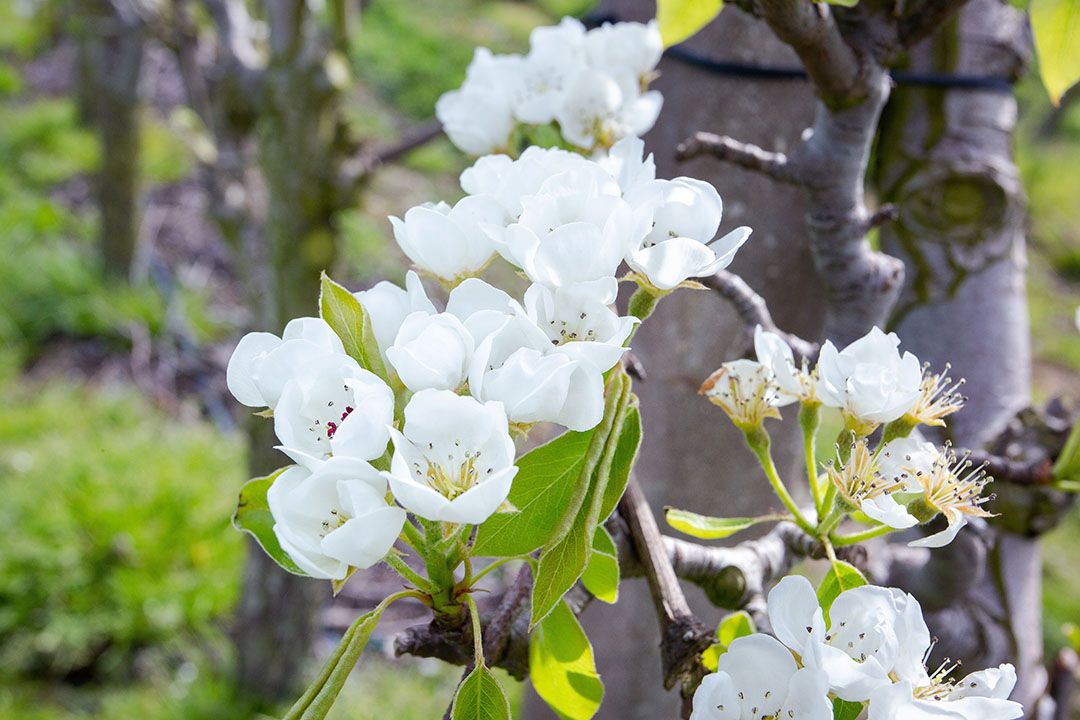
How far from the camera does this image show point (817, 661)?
0.35 metres

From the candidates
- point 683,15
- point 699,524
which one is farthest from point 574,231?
point 683,15

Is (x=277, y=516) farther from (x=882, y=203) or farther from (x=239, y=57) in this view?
(x=239, y=57)

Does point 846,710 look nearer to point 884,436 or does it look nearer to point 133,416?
point 884,436

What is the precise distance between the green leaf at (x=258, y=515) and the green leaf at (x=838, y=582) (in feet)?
0.81

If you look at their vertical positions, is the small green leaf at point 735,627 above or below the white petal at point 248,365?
below

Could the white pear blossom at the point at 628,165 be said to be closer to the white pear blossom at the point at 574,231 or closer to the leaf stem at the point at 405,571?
the white pear blossom at the point at 574,231

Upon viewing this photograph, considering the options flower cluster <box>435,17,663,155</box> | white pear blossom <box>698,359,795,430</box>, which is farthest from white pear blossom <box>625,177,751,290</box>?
flower cluster <box>435,17,663,155</box>

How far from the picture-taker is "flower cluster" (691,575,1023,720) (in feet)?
1.17

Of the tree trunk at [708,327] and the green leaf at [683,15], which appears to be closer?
the green leaf at [683,15]

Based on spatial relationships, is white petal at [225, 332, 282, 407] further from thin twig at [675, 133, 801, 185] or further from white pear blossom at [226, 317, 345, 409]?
thin twig at [675, 133, 801, 185]

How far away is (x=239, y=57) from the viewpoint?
1421 mm

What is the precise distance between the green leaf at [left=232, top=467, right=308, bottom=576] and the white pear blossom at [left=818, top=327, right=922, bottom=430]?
10.4 inches

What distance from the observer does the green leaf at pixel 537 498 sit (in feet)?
1.21

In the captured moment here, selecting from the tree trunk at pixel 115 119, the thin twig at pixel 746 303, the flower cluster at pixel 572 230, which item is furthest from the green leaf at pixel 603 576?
the tree trunk at pixel 115 119
